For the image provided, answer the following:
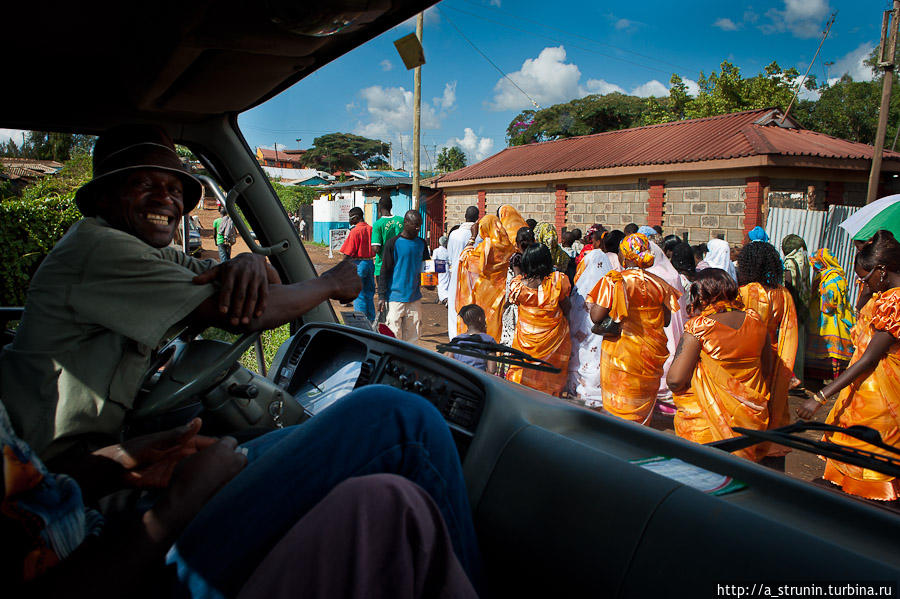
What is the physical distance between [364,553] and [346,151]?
67.1 meters

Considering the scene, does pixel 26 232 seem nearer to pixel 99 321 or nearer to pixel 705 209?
pixel 99 321

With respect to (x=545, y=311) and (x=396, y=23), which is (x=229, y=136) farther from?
(x=545, y=311)

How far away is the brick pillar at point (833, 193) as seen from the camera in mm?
12805

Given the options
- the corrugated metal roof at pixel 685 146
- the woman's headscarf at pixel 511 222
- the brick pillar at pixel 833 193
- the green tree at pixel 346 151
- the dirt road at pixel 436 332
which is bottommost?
the dirt road at pixel 436 332

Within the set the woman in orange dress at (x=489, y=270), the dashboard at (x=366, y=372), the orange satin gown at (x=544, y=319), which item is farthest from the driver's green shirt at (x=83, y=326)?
the woman in orange dress at (x=489, y=270)

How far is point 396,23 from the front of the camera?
1.56 metres

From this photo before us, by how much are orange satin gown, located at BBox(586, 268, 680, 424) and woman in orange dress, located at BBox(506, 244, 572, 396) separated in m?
0.57

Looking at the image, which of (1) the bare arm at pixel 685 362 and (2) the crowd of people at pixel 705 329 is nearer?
(2) the crowd of people at pixel 705 329

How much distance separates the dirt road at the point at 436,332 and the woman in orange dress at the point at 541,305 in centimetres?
102

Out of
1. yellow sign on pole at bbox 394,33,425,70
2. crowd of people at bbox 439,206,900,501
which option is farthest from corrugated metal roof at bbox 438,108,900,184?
yellow sign on pole at bbox 394,33,425,70

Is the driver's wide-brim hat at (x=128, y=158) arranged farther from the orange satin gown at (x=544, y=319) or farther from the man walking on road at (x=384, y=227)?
the man walking on road at (x=384, y=227)

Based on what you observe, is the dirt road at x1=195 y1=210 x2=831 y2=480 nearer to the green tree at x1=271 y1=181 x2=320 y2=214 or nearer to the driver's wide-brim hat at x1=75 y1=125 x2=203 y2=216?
the driver's wide-brim hat at x1=75 y1=125 x2=203 y2=216

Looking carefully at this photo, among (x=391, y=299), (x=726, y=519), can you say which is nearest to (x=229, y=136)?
(x=726, y=519)

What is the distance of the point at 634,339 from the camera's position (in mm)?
4992
